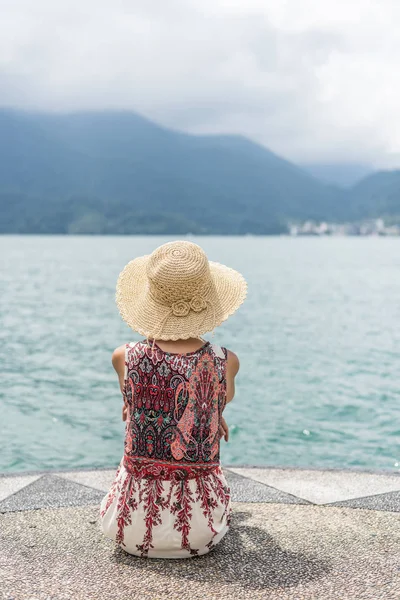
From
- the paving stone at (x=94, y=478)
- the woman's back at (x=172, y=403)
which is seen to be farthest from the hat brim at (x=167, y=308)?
the paving stone at (x=94, y=478)

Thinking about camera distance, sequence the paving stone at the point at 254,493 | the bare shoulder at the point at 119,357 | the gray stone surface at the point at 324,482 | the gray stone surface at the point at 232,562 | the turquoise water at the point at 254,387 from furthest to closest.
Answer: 1. the turquoise water at the point at 254,387
2. the gray stone surface at the point at 324,482
3. the paving stone at the point at 254,493
4. the bare shoulder at the point at 119,357
5. the gray stone surface at the point at 232,562

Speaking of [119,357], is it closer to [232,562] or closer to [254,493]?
[232,562]

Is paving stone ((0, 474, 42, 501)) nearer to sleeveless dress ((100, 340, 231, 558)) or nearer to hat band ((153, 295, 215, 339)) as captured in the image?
sleeveless dress ((100, 340, 231, 558))

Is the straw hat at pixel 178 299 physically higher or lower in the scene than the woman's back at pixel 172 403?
higher

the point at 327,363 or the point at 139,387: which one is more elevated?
the point at 139,387

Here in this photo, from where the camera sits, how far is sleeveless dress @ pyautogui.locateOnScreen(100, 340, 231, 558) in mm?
4328

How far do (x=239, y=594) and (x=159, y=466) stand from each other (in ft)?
2.83

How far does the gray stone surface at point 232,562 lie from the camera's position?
4.05 metres

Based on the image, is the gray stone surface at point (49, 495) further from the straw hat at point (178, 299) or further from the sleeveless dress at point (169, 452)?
the straw hat at point (178, 299)

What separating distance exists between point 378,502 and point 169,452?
6.79ft

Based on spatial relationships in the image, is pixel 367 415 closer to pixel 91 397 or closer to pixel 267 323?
pixel 91 397

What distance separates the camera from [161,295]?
14.3 feet

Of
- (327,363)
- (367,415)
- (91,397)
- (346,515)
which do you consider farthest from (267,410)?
(346,515)

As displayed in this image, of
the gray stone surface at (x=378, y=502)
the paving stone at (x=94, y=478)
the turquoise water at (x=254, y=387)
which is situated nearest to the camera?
the gray stone surface at (x=378, y=502)
